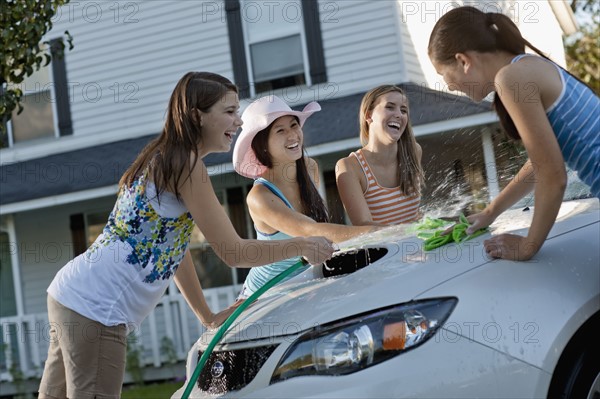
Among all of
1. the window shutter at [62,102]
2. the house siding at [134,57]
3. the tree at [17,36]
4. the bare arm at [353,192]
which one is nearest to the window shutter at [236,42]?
A: the house siding at [134,57]

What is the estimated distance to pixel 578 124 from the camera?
9.98 feet

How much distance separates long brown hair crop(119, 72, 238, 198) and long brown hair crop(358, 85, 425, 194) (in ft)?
4.11

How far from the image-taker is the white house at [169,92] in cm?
1278

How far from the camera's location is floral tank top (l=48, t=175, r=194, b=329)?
3244 millimetres

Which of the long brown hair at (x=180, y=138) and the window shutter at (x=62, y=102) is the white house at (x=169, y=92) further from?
the long brown hair at (x=180, y=138)

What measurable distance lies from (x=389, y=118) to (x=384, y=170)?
28 centimetres

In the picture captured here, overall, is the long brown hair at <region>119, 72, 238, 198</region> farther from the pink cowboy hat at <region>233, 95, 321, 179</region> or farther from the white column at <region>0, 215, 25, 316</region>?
the white column at <region>0, 215, 25, 316</region>

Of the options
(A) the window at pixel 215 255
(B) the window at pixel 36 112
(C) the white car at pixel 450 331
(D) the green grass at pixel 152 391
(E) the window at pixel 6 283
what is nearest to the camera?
(C) the white car at pixel 450 331

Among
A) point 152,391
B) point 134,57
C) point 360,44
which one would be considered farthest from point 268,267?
point 134,57

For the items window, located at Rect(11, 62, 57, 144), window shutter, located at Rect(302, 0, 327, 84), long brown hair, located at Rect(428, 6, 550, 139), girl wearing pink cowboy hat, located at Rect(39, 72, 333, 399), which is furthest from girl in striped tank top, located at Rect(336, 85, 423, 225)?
window, located at Rect(11, 62, 57, 144)

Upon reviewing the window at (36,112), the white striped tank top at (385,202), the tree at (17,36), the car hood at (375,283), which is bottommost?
the car hood at (375,283)

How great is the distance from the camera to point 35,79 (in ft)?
48.2

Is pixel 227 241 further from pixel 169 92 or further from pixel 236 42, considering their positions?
pixel 169 92

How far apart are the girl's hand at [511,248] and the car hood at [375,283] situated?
36 mm
